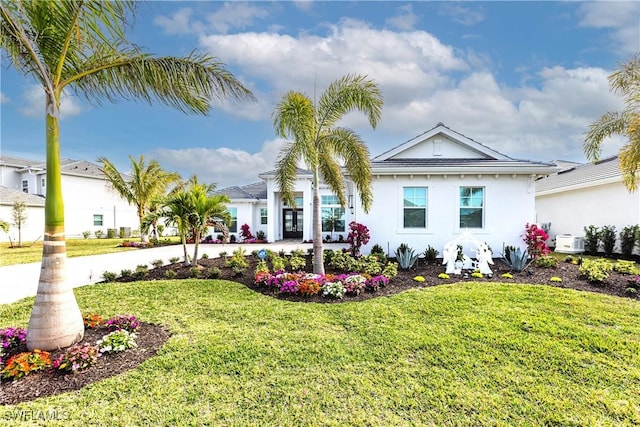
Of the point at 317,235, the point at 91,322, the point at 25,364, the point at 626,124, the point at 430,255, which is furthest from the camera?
the point at 430,255

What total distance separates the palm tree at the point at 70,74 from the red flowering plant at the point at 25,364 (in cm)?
29

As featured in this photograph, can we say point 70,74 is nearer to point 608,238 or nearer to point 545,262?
point 545,262

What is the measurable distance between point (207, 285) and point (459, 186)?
9.30m

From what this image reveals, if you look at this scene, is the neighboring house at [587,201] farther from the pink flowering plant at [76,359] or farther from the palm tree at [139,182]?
the palm tree at [139,182]

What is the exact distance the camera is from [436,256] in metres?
10.9

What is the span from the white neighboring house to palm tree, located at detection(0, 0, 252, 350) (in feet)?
81.6

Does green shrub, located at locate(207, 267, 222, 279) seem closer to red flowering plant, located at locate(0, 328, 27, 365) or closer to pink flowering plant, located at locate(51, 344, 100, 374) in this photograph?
red flowering plant, located at locate(0, 328, 27, 365)

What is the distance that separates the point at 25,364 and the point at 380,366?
13.9 feet

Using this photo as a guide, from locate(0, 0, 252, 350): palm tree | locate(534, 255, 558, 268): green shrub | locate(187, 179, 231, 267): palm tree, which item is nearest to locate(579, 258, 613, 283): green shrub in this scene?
locate(534, 255, 558, 268): green shrub

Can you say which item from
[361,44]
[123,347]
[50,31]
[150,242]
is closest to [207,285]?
[123,347]

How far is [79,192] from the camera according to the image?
27.1 meters

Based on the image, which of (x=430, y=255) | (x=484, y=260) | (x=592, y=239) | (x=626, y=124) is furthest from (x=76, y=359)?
(x=592, y=239)

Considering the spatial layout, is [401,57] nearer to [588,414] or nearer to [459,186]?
[459,186]

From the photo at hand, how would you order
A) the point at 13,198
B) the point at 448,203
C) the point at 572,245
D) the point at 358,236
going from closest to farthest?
the point at 358,236, the point at 448,203, the point at 572,245, the point at 13,198
